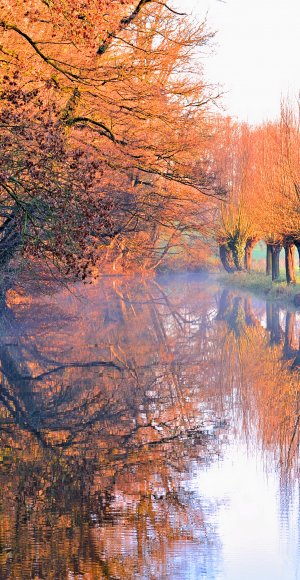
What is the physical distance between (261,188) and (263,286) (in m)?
5.86

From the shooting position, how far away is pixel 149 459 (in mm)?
10070

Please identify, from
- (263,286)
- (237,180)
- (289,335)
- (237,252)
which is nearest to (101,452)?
(289,335)

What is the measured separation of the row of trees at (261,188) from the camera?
36.2 metres

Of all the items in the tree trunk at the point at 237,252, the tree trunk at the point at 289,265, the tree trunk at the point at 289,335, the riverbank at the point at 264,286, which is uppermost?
the tree trunk at the point at 237,252

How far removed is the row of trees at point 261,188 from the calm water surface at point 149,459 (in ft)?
40.6

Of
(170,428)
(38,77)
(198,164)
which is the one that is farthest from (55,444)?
(198,164)

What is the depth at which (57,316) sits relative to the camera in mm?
31891

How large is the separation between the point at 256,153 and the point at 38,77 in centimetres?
3427

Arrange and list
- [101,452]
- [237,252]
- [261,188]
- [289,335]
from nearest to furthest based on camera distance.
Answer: [101,452] → [289,335] → [261,188] → [237,252]

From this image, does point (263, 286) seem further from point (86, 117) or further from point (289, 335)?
point (86, 117)

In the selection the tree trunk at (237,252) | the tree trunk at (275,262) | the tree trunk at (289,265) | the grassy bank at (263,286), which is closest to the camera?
the grassy bank at (263,286)

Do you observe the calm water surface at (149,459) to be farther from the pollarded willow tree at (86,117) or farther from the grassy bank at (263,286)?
the grassy bank at (263,286)

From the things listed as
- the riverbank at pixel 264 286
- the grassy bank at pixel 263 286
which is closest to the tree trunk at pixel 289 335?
the riverbank at pixel 264 286

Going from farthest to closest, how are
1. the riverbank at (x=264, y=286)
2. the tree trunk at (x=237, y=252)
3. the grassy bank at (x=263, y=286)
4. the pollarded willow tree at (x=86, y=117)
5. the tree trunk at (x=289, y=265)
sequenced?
the tree trunk at (x=237, y=252) → the tree trunk at (x=289, y=265) → the grassy bank at (x=263, y=286) → the riverbank at (x=264, y=286) → the pollarded willow tree at (x=86, y=117)
